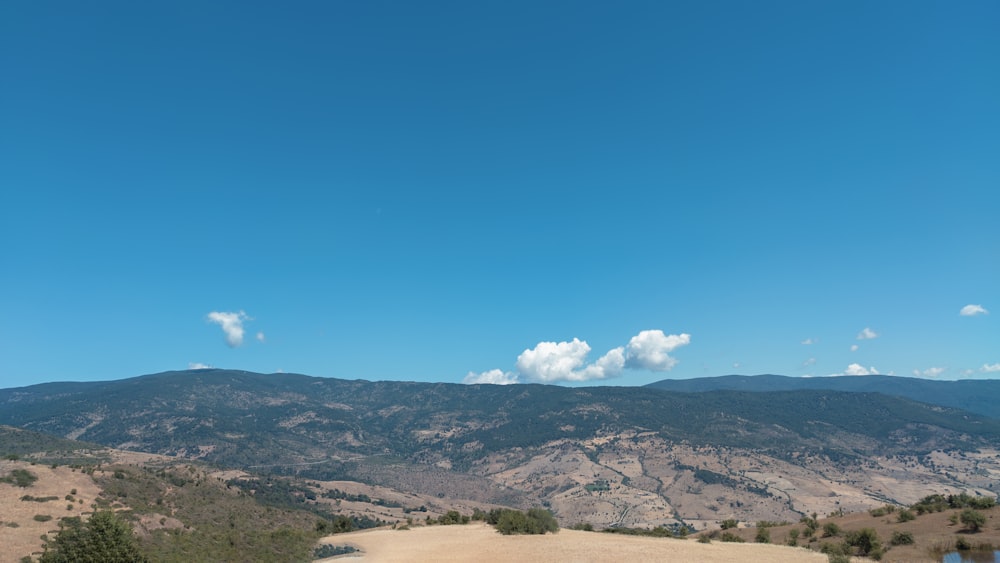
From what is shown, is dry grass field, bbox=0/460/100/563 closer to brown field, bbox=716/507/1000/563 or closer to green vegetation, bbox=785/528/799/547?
green vegetation, bbox=785/528/799/547

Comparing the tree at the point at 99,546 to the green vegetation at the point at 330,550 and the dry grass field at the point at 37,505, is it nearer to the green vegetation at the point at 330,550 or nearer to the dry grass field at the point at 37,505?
the dry grass field at the point at 37,505

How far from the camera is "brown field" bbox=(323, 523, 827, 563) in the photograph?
33725mm

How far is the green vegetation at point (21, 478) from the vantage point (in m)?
49.9

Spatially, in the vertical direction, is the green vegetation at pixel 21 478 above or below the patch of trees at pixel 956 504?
above

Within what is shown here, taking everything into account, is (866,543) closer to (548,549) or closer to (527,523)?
(548,549)

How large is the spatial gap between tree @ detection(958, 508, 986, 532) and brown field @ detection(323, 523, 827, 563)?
35.6ft

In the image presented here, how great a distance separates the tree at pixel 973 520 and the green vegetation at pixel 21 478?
75.3 metres

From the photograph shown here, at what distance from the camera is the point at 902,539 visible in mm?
33750

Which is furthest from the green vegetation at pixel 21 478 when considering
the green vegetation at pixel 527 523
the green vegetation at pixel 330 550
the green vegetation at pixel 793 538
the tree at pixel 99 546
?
the green vegetation at pixel 793 538

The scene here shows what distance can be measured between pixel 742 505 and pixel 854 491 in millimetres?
51471

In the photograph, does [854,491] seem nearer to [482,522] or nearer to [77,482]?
[482,522]

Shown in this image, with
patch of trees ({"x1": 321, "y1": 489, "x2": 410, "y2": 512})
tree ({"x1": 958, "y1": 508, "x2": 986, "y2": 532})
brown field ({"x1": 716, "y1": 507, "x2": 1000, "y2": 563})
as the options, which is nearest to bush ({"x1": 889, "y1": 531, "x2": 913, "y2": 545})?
brown field ({"x1": 716, "y1": 507, "x2": 1000, "y2": 563})

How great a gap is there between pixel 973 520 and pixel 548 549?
27.2 metres

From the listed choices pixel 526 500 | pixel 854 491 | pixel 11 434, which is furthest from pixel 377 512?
pixel 854 491
